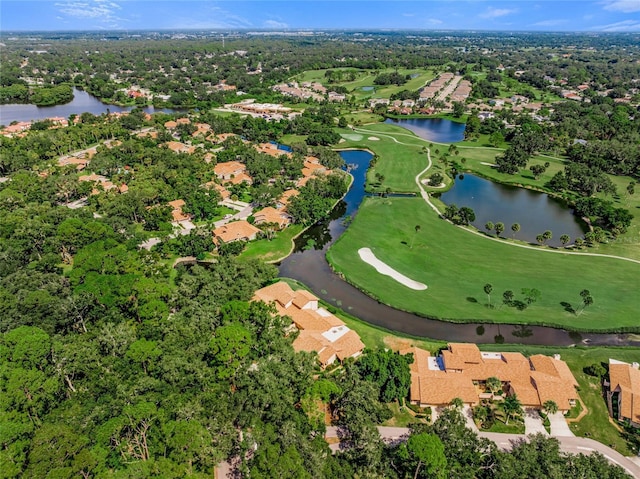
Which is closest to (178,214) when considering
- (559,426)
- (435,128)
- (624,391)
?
(559,426)

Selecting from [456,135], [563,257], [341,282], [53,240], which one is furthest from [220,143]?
[563,257]

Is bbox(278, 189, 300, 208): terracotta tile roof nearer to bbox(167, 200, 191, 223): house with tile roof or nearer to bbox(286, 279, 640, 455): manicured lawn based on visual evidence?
bbox(167, 200, 191, 223): house with tile roof

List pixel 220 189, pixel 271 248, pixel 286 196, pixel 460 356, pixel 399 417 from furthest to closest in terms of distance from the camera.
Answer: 1. pixel 220 189
2. pixel 286 196
3. pixel 271 248
4. pixel 460 356
5. pixel 399 417

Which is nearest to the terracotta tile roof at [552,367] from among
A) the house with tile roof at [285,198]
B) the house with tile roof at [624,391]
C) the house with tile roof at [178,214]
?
the house with tile roof at [624,391]

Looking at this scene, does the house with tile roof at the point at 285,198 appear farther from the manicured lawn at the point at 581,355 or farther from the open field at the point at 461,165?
the manicured lawn at the point at 581,355

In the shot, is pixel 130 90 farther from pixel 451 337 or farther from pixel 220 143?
pixel 451 337

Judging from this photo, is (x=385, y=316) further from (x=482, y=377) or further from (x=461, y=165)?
(x=461, y=165)

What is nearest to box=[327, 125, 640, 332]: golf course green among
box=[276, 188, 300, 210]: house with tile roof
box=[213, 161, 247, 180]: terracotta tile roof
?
box=[276, 188, 300, 210]: house with tile roof
